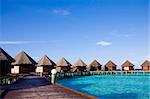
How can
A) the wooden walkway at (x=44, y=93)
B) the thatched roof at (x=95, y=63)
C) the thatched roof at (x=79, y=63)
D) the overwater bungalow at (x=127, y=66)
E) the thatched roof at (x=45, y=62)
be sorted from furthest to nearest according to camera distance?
1. the thatched roof at (x=95, y=63)
2. the overwater bungalow at (x=127, y=66)
3. the thatched roof at (x=79, y=63)
4. the thatched roof at (x=45, y=62)
5. the wooden walkway at (x=44, y=93)

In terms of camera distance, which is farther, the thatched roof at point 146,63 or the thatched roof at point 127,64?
the thatched roof at point 127,64

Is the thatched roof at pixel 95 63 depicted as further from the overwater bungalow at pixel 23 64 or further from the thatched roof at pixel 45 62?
the overwater bungalow at pixel 23 64

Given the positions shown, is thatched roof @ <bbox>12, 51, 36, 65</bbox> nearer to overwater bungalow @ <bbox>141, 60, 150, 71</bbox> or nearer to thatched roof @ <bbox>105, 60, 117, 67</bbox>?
thatched roof @ <bbox>105, 60, 117, 67</bbox>

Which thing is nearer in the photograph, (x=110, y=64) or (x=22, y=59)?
(x=22, y=59)

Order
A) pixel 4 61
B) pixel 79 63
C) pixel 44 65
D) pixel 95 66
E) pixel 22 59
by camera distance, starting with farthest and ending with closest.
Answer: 1. pixel 95 66
2. pixel 79 63
3. pixel 44 65
4. pixel 22 59
5. pixel 4 61

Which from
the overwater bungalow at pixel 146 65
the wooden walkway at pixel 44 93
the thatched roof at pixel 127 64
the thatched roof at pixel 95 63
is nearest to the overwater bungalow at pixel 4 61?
the wooden walkway at pixel 44 93

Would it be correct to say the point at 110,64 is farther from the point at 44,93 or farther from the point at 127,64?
the point at 44,93

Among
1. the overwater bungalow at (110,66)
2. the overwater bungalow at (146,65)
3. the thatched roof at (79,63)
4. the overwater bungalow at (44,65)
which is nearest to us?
the overwater bungalow at (44,65)

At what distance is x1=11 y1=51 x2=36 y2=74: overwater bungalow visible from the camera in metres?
44.3

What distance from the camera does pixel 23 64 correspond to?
4447 centimetres

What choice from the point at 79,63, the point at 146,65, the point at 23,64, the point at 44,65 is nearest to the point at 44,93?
the point at 23,64

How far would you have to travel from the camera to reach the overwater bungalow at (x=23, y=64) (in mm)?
44253

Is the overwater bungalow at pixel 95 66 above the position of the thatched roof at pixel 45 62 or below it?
below

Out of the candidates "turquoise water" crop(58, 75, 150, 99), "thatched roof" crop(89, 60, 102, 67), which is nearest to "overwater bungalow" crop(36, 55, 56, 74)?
"turquoise water" crop(58, 75, 150, 99)
